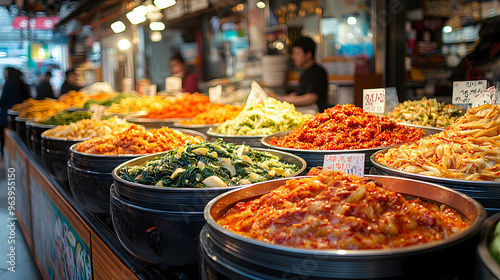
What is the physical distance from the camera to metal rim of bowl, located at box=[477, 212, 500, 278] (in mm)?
683

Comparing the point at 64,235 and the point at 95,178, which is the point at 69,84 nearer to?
the point at 64,235

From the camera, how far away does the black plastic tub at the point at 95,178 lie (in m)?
1.88

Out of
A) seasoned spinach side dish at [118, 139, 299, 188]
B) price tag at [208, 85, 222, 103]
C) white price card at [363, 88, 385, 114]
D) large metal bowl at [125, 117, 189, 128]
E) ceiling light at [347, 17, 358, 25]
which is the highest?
ceiling light at [347, 17, 358, 25]

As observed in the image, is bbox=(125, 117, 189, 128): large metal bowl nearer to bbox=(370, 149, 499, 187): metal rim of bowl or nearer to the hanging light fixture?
bbox=(370, 149, 499, 187): metal rim of bowl

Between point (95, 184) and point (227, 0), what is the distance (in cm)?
670

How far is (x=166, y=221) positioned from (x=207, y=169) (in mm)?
250

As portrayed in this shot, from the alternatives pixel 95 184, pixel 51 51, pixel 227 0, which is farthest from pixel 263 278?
pixel 51 51

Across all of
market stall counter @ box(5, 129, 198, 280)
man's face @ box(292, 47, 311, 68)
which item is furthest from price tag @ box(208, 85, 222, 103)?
market stall counter @ box(5, 129, 198, 280)

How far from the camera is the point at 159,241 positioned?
1290 mm

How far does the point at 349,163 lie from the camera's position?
4.65ft

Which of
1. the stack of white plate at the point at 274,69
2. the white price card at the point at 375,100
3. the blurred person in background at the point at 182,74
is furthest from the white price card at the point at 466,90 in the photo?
the blurred person in background at the point at 182,74

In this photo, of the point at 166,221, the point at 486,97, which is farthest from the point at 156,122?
the point at 486,97

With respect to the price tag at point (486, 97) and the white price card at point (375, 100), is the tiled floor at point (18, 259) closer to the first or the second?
the white price card at point (375, 100)

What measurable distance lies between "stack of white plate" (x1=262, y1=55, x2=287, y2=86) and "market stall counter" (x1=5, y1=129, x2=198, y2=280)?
3.77 meters
